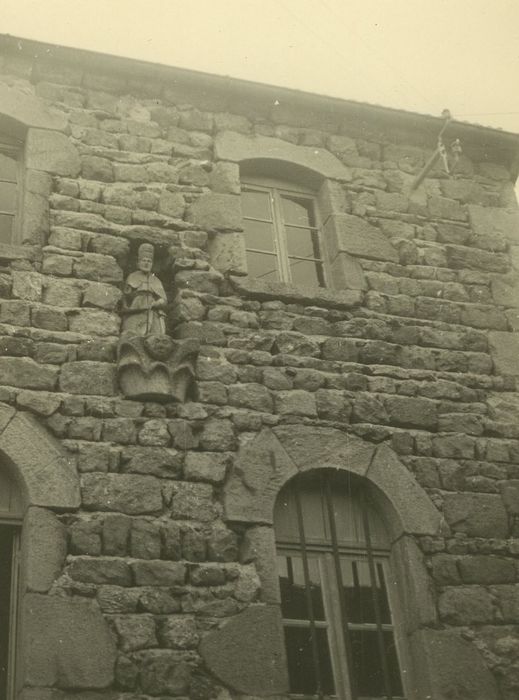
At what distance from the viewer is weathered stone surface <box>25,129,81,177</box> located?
708 centimetres

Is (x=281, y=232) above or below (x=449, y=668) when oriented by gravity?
above

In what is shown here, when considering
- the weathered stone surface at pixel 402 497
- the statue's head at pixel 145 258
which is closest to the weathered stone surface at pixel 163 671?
the weathered stone surface at pixel 402 497

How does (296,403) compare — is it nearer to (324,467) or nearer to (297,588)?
(324,467)

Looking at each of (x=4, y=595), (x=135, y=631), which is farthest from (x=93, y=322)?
(x=135, y=631)

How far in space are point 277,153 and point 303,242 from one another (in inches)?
30.9

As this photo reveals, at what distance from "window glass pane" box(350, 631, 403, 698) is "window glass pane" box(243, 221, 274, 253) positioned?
124 inches

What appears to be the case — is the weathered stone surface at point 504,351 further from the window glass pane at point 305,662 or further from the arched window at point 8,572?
the arched window at point 8,572

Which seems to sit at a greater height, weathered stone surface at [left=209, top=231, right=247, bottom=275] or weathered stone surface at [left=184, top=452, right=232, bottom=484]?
weathered stone surface at [left=209, top=231, right=247, bottom=275]

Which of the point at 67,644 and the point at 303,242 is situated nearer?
the point at 67,644

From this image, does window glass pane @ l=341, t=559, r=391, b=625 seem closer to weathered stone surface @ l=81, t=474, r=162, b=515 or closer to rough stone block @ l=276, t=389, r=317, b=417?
rough stone block @ l=276, t=389, r=317, b=417

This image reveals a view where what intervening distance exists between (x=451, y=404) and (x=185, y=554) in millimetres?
2397

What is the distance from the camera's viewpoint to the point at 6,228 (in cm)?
698

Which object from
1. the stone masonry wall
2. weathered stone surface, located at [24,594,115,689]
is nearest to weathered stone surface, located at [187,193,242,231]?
the stone masonry wall

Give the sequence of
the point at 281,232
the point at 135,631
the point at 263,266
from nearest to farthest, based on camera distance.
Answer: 1. the point at 135,631
2. the point at 263,266
3. the point at 281,232
